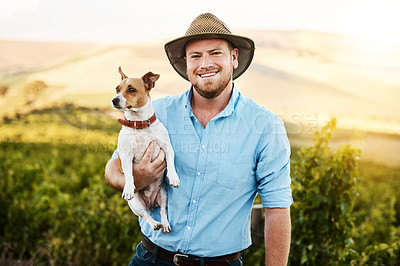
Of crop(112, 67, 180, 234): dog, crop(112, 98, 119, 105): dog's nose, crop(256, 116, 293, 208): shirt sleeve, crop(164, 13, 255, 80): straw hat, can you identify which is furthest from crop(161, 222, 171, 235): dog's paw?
crop(164, 13, 255, 80): straw hat

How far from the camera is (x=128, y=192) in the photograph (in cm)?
241

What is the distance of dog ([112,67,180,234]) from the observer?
7.94ft

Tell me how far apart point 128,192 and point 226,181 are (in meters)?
0.67

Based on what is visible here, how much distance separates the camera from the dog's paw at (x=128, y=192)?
2.41 metres

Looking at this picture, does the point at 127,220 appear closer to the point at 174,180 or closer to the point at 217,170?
the point at 174,180

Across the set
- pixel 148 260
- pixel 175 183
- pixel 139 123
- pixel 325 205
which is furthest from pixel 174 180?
pixel 325 205

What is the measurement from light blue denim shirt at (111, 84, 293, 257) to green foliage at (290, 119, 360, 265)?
124 cm

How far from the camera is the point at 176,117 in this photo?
254 centimetres

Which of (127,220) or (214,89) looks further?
(127,220)

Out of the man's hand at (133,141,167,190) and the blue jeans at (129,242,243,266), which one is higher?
the man's hand at (133,141,167,190)

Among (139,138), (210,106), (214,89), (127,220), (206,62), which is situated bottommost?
(127,220)

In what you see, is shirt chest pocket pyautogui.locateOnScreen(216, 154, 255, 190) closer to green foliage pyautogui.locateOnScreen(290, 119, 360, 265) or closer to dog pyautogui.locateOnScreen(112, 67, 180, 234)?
dog pyautogui.locateOnScreen(112, 67, 180, 234)

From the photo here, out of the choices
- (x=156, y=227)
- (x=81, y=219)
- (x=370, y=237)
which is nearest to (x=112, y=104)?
(x=156, y=227)

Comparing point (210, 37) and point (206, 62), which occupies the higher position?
point (210, 37)
